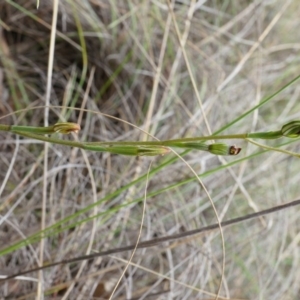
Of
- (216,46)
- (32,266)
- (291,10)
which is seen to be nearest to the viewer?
(32,266)

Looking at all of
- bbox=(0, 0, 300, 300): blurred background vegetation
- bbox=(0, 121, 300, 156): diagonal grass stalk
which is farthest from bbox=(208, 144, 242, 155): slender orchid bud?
bbox=(0, 0, 300, 300): blurred background vegetation

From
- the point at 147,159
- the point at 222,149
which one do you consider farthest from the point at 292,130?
the point at 147,159

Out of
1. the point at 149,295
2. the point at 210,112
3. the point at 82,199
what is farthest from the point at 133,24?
the point at 149,295

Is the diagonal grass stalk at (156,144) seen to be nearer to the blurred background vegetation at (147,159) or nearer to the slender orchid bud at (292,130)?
the slender orchid bud at (292,130)

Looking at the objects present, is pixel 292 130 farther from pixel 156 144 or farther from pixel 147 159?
pixel 147 159

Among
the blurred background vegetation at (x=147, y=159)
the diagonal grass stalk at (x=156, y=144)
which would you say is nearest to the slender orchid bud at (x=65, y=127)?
the diagonal grass stalk at (x=156, y=144)

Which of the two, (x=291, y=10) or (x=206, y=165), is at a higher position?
(x=291, y=10)

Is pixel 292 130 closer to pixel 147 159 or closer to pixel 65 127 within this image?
pixel 65 127

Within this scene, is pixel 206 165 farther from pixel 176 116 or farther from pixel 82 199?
pixel 82 199

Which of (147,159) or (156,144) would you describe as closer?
(156,144)
